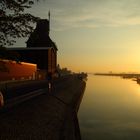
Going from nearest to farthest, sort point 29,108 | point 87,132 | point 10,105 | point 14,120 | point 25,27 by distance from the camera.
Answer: point 25,27, point 14,120, point 10,105, point 29,108, point 87,132

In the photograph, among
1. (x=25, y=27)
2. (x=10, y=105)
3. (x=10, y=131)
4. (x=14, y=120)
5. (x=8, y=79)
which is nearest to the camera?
(x=25, y=27)

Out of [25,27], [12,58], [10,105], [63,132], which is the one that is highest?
[25,27]

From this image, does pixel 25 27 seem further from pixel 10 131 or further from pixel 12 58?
pixel 10 131

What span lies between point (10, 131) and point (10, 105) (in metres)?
5.48

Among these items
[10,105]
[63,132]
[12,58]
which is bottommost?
[63,132]

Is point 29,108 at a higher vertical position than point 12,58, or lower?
lower

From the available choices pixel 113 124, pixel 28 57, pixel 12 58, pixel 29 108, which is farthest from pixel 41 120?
pixel 28 57

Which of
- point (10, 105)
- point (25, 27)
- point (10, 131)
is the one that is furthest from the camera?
point (10, 105)

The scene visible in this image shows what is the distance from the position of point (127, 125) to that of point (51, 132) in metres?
15.9

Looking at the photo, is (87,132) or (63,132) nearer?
(63,132)

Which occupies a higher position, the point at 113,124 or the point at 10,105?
the point at 10,105

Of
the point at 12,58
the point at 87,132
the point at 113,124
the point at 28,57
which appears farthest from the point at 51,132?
the point at 28,57

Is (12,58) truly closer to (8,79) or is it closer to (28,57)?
(8,79)

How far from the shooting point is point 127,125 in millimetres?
32844
